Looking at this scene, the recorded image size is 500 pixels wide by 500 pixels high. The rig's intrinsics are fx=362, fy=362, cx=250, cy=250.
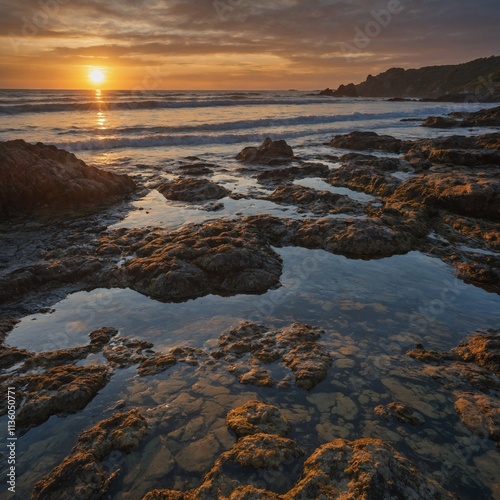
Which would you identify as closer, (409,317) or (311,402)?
(311,402)

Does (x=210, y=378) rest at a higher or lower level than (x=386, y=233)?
lower

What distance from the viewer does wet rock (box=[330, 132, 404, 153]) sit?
27406 mm

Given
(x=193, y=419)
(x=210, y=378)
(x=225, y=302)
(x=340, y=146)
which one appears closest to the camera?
(x=193, y=419)

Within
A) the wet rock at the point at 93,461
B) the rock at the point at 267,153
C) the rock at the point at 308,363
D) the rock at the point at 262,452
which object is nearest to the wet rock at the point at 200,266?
the rock at the point at 308,363

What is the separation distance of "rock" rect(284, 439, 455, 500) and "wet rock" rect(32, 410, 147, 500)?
206 cm

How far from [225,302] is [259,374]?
241 cm

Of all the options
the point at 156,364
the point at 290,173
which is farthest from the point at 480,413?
the point at 290,173

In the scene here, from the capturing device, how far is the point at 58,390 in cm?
533

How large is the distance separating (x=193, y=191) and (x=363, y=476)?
44.0ft

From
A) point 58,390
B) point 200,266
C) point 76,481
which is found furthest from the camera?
point 200,266

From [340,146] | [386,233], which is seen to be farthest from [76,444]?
[340,146]

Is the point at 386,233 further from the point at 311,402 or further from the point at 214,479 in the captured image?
the point at 214,479

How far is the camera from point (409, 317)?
727 cm

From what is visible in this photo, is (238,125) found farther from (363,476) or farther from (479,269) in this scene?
(363,476)
